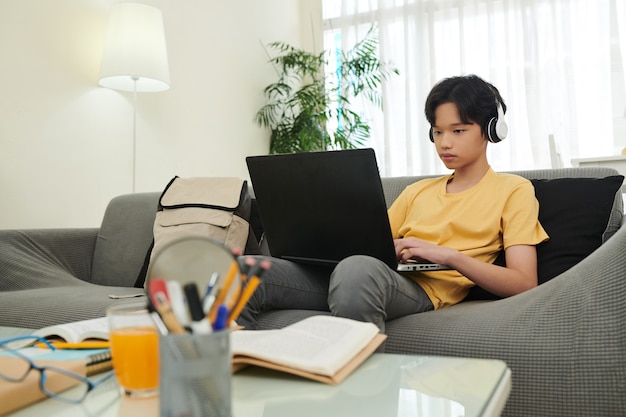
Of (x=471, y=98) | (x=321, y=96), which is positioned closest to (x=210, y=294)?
(x=471, y=98)

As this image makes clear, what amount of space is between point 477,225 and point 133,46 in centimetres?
192

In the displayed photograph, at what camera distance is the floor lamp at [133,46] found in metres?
2.69

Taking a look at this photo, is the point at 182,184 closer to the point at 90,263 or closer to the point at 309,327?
the point at 90,263

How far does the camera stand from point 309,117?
13.6ft

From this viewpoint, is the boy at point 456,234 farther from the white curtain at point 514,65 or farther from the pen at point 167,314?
the white curtain at point 514,65

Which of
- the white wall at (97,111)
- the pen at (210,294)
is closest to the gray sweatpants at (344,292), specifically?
the pen at (210,294)

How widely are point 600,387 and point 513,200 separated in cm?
56

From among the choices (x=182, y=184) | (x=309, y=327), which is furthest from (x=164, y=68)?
(x=309, y=327)

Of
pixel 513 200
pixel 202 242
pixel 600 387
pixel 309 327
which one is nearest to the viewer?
pixel 202 242

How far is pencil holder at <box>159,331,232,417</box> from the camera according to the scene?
431mm

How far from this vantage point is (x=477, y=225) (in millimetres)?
1451

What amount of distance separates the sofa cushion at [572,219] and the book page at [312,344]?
803 mm

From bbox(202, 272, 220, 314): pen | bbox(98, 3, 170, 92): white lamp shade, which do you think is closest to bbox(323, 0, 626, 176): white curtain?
bbox(98, 3, 170, 92): white lamp shade

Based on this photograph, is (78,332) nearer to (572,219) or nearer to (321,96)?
(572,219)
